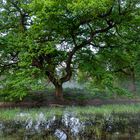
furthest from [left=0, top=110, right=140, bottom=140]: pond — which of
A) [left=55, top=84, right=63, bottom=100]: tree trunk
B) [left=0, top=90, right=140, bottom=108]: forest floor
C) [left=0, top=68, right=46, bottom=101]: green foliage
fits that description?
[left=55, top=84, right=63, bottom=100]: tree trunk

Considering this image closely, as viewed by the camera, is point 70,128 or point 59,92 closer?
point 70,128

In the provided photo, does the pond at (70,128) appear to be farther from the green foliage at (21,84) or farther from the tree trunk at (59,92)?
the tree trunk at (59,92)

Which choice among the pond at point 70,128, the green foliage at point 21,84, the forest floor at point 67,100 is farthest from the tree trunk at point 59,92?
the pond at point 70,128

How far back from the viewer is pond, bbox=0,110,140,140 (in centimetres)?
820

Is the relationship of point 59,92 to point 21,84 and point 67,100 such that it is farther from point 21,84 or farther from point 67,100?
point 21,84

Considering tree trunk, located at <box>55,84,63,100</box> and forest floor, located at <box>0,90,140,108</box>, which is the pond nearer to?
forest floor, located at <box>0,90,140,108</box>

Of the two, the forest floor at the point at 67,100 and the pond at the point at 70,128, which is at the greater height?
the forest floor at the point at 67,100

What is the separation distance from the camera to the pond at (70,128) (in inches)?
323

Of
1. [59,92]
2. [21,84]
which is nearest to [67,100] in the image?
[59,92]

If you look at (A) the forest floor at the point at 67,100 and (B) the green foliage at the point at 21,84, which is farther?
(A) the forest floor at the point at 67,100

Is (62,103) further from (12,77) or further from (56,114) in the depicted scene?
(56,114)

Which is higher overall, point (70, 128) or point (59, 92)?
point (59, 92)

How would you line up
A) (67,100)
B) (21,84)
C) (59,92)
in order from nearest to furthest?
(21,84), (59,92), (67,100)

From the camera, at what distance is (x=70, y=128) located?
948 centimetres
